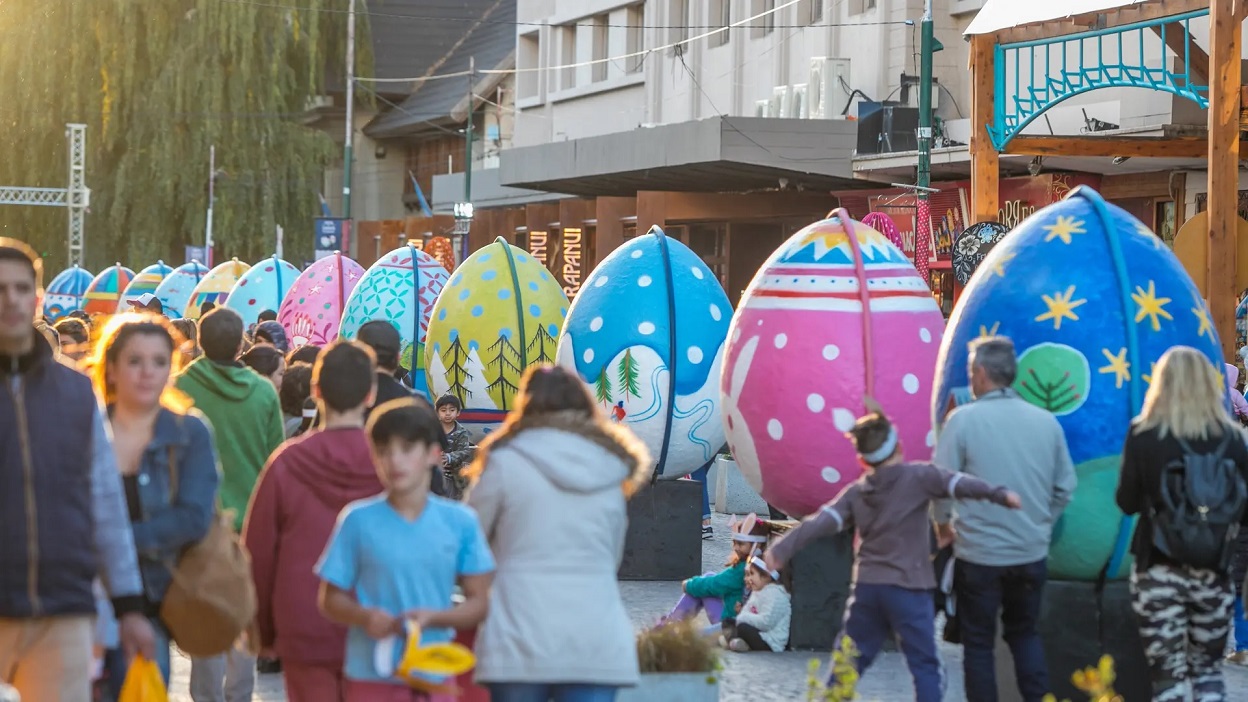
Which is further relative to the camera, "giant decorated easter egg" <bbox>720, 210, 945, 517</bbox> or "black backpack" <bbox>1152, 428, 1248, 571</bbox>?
"giant decorated easter egg" <bbox>720, 210, 945, 517</bbox>

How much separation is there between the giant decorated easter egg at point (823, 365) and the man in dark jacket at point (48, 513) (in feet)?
16.5

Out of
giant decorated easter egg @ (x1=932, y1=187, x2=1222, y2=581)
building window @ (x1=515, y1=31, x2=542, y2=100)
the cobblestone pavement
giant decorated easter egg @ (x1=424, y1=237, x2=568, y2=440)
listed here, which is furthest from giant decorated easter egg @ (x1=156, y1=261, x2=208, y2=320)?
building window @ (x1=515, y1=31, x2=542, y2=100)

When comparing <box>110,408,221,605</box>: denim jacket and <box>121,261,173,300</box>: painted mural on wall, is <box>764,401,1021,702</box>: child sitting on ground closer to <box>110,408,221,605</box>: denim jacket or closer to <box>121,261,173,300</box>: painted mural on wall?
<box>110,408,221,605</box>: denim jacket

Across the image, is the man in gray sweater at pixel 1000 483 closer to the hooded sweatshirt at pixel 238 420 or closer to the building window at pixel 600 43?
the hooded sweatshirt at pixel 238 420

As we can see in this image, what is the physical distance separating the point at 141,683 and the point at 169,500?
584 millimetres

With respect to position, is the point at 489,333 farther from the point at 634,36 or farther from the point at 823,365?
the point at 634,36

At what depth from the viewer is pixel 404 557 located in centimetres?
530

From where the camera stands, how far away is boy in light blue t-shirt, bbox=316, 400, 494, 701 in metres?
5.30

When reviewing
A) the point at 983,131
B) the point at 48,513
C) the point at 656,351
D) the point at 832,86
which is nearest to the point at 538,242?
the point at 832,86

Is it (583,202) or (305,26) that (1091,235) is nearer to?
(583,202)

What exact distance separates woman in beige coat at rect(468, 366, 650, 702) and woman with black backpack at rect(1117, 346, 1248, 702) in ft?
8.44

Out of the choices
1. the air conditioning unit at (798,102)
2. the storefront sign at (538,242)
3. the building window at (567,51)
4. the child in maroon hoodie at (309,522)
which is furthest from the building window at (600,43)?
the child in maroon hoodie at (309,522)

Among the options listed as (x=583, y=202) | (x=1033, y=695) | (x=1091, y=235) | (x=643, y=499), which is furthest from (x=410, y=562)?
(x=583, y=202)

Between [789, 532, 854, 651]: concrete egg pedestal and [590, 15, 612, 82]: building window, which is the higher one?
[590, 15, 612, 82]: building window
